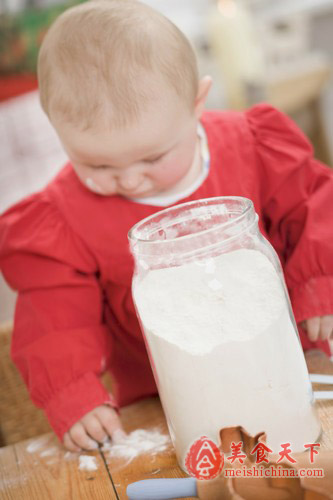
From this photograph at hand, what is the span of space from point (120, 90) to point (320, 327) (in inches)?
13.7

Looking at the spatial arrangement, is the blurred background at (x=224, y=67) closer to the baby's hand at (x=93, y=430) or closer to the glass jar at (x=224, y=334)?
the baby's hand at (x=93, y=430)

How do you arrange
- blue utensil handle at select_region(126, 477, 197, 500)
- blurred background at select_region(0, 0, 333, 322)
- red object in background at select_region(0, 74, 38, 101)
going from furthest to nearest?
red object in background at select_region(0, 74, 38, 101), blurred background at select_region(0, 0, 333, 322), blue utensil handle at select_region(126, 477, 197, 500)

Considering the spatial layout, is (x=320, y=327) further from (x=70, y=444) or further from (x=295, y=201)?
(x=70, y=444)

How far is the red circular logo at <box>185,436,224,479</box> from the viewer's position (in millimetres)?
523

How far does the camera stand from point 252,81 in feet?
8.44

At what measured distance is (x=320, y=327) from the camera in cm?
71

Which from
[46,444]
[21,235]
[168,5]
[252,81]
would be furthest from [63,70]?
[168,5]

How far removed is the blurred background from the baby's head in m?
1.01

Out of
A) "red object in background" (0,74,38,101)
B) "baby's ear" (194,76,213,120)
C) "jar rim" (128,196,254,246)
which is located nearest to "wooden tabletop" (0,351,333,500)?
"jar rim" (128,196,254,246)

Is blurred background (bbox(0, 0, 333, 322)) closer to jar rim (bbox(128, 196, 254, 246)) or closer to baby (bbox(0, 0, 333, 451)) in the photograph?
baby (bbox(0, 0, 333, 451))

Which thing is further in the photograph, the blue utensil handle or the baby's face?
the baby's face

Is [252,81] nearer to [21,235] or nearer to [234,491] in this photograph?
[21,235]

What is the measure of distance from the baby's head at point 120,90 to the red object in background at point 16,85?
5.20ft

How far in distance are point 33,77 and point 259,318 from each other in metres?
1.99
